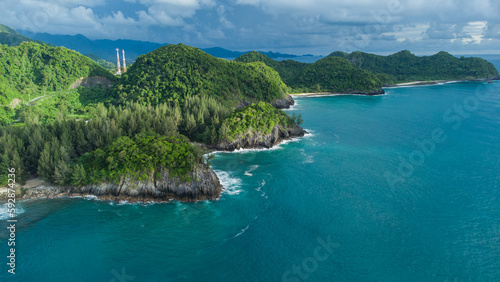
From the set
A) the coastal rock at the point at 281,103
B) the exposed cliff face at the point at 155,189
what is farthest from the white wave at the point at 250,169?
the coastal rock at the point at 281,103

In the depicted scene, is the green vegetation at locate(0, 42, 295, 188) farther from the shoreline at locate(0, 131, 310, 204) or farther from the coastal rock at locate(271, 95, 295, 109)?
the coastal rock at locate(271, 95, 295, 109)

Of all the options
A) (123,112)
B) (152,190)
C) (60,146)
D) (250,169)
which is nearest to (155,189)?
(152,190)

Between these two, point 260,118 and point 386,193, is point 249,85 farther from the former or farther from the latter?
point 386,193

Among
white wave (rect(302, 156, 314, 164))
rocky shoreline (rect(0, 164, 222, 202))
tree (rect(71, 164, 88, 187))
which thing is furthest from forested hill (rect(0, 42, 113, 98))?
white wave (rect(302, 156, 314, 164))

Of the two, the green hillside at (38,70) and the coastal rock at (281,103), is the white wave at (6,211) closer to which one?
the green hillside at (38,70)

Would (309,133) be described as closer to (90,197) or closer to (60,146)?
(90,197)

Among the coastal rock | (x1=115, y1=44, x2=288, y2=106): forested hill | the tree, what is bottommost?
the tree
